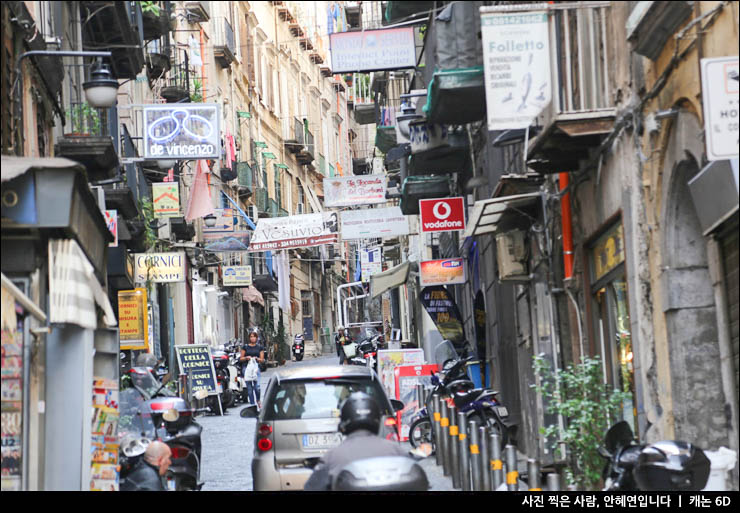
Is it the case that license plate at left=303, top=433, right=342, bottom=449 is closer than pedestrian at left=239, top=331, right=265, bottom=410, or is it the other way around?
license plate at left=303, top=433, right=342, bottom=449

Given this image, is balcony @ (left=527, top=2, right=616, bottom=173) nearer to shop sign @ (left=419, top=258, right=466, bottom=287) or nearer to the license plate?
the license plate

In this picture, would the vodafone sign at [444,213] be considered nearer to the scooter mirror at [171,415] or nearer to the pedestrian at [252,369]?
the pedestrian at [252,369]

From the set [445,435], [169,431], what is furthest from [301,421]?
[445,435]

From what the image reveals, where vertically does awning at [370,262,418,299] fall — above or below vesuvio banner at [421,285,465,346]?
above

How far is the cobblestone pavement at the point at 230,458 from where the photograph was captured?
1554cm

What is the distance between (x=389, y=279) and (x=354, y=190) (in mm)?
3175

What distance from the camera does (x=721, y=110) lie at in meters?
8.04

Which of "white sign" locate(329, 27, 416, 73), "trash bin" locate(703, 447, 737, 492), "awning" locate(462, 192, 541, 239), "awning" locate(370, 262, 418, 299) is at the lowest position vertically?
"trash bin" locate(703, 447, 737, 492)

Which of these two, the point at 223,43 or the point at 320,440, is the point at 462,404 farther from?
the point at 223,43

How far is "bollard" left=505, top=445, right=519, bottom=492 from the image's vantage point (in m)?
10.1

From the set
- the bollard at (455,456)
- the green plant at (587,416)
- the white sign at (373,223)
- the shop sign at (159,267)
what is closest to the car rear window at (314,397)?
the bollard at (455,456)

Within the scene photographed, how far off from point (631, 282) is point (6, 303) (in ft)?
20.7

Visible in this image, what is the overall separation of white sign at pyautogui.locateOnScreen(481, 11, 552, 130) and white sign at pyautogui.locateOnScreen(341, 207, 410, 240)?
16825 millimetres

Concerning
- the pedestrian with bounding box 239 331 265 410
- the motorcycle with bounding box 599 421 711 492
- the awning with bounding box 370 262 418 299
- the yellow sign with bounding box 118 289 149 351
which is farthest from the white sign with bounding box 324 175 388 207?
the motorcycle with bounding box 599 421 711 492
